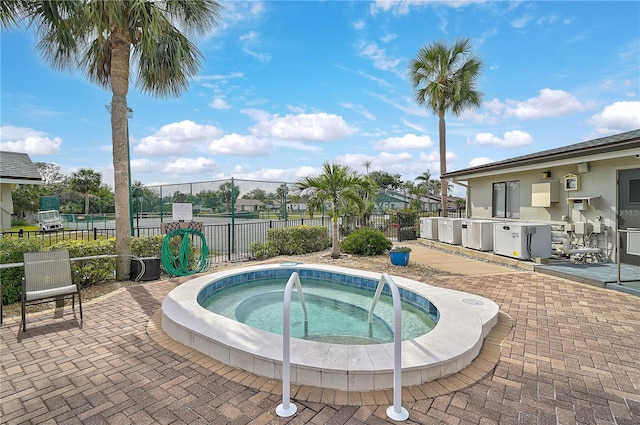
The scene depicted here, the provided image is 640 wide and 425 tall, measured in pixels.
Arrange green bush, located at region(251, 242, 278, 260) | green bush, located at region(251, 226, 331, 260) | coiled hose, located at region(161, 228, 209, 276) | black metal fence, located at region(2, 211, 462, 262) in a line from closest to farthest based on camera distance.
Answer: coiled hose, located at region(161, 228, 209, 276) → green bush, located at region(251, 242, 278, 260) → green bush, located at region(251, 226, 331, 260) → black metal fence, located at region(2, 211, 462, 262)

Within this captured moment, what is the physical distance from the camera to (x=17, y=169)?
12.5 m

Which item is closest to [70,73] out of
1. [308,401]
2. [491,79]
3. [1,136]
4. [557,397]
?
[1,136]

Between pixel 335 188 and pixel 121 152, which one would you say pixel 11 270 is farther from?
pixel 335 188

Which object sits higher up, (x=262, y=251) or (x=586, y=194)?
(x=586, y=194)

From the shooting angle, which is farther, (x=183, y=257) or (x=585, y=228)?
(x=585, y=228)

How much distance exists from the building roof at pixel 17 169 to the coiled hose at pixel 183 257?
8.35 metres

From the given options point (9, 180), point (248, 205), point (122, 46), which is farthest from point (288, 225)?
point (9, 180)

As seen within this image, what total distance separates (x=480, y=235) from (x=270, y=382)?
326 inches

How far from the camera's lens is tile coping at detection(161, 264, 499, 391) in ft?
8.39

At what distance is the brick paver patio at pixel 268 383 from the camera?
2.24 meters

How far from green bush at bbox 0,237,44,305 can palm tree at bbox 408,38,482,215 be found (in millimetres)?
13718

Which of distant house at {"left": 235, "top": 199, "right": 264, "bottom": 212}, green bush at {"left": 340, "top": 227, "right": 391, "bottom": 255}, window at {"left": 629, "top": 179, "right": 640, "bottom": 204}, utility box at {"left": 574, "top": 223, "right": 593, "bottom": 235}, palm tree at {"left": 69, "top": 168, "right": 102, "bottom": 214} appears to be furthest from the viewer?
palm tree at {"left": 69, "top": 168, "right": 102, "bottom": 214}

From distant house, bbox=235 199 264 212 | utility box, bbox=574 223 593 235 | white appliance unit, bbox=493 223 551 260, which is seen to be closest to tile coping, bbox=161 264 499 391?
white appliance unit, bbox=493 223 551 260

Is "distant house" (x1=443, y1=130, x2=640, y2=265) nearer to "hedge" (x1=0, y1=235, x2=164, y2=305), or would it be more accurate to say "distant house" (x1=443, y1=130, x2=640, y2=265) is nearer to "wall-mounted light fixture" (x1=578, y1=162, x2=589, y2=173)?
"wall-mounted light fixture" (x1=578, y1=162, x2=589, y2=173)
